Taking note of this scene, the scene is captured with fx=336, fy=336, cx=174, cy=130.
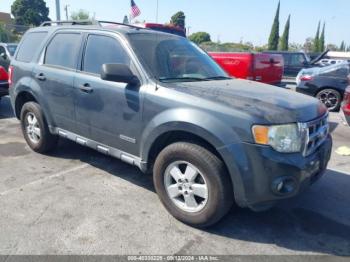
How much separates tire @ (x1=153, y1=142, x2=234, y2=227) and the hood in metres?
0.47

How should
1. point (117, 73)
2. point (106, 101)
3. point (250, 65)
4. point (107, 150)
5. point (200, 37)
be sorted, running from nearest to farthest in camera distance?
point (117, 73), point (106, 101), point (107, 150), point (250, 65), point (200, 37)

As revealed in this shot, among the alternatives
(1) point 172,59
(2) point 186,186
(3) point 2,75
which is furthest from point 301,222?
(3) point 2,75

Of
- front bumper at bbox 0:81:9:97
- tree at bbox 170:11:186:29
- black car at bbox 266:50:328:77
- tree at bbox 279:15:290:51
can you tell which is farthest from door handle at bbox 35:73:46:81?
tree at bbox 279:15:290:51

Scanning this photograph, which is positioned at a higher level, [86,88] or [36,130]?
[86,88]

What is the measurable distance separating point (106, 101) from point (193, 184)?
141cm

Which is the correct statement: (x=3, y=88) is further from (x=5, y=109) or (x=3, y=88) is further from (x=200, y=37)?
(x=200, y=37)

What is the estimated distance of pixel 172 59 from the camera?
3873mm

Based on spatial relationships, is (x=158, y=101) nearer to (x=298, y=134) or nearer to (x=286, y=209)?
(x=298, y=134)

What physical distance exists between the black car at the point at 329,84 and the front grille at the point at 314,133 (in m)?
6.39

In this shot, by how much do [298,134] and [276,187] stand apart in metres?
0.49

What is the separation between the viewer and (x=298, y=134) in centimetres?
287

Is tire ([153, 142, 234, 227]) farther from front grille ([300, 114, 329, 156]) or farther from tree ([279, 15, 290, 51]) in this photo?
tree ([279, 15, 290, 51])

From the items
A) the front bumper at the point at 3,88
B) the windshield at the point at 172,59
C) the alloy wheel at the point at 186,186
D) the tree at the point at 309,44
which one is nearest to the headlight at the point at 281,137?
the alloy wheel at the point at 186,186

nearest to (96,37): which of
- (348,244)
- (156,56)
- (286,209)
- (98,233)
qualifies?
(156,56)
